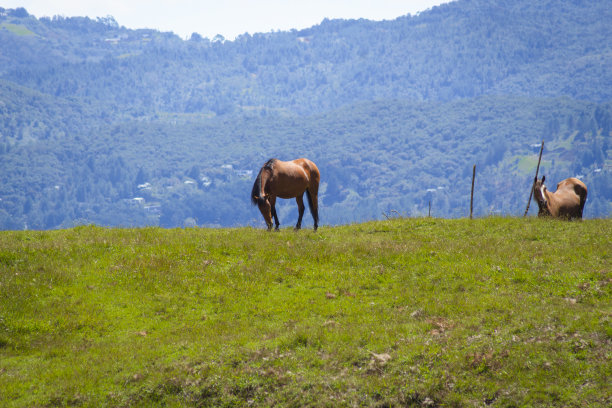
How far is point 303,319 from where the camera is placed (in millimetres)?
15000

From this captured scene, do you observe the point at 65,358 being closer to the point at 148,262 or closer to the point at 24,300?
the point at 24,300

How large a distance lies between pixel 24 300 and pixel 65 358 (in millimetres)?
2959

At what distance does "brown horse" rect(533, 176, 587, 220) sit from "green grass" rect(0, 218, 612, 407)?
183 inches

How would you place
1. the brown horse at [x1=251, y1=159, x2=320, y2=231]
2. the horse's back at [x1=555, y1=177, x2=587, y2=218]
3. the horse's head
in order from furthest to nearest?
the horse's back at [x1=555, y1=177, x2=587, y2=218] → the horse's head → the brown horse at [x1=251, y1=159, x2=320, y2=231]

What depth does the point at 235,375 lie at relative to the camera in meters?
12.3

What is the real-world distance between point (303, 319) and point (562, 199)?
Result: 57.3 ft

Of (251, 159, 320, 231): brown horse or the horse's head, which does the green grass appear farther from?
the horse's head

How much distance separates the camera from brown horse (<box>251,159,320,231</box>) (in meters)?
23.8

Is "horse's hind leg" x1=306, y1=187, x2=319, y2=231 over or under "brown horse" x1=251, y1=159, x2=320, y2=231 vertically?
under

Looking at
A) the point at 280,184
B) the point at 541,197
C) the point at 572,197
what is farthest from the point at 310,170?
the point at 572,197

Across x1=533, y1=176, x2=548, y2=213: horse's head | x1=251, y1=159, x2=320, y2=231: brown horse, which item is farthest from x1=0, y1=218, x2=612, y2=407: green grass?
x1=533, y1=176, x2=548, y2=213: horse's head

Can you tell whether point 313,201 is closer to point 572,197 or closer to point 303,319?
point 572,197

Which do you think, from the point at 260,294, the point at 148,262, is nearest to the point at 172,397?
the point at 260,294

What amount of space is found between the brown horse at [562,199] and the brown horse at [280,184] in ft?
33.3
